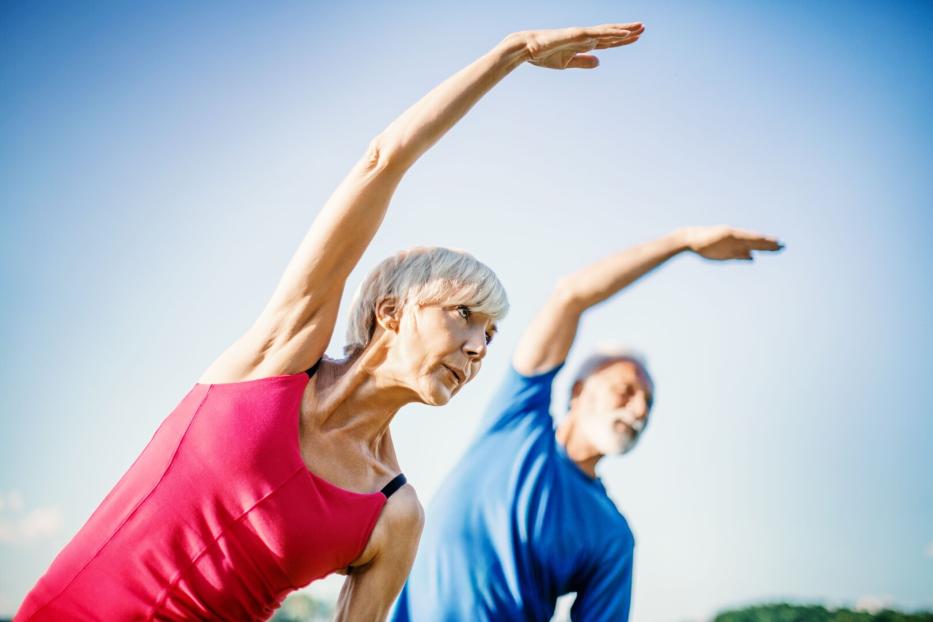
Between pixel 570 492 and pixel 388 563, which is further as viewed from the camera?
pixel 570 492

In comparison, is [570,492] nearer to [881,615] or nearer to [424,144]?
[424,144]

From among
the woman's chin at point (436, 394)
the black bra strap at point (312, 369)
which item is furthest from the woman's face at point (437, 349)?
the black bra strap at point (312, 369)

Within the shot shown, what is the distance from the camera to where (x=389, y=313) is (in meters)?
1.76

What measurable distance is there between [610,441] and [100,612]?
54.5 inches

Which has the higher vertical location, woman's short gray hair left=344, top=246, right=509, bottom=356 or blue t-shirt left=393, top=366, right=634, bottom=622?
woman's short gray hair left=344, top=246, right=509, bottom=356

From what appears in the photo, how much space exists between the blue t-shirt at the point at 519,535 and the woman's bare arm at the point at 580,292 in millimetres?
61

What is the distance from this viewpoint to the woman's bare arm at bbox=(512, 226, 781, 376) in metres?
2.31

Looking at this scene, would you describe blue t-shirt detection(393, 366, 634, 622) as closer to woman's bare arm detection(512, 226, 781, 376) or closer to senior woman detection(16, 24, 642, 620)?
woman's bare arm detection(512, 226, 781, 376)

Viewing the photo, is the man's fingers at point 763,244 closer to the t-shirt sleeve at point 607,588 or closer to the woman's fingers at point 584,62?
the woman's fingers at point 584,62

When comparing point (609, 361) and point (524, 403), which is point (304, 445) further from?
point (609, 361)

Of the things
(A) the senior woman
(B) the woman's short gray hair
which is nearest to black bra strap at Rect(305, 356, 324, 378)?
(A) the senior woman

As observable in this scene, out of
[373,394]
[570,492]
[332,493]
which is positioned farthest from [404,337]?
[570,492]

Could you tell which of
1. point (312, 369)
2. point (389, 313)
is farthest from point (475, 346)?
point (312, 369)

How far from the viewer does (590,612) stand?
2.44 m
